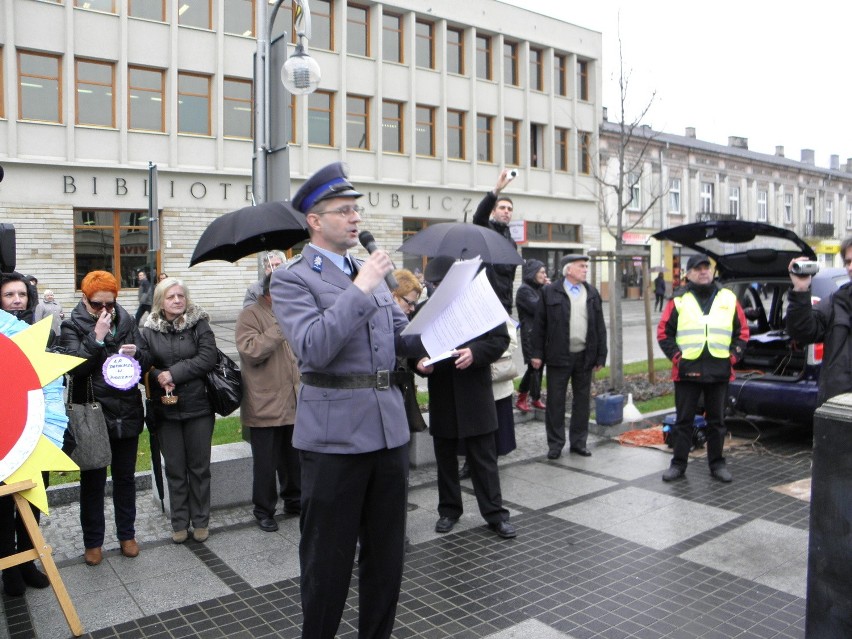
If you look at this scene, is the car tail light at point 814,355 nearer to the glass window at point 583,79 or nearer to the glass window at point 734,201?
the glass window at point 583,79

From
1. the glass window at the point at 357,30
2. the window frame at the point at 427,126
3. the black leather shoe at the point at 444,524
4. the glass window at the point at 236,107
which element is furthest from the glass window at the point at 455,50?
the black leather shoe at the point at 444,524

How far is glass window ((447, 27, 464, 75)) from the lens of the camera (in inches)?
1277

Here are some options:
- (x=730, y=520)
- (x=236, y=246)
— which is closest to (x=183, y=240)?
(x=236, y=246)

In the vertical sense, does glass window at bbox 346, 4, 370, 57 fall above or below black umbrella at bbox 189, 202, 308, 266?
above

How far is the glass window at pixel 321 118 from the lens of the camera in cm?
2859

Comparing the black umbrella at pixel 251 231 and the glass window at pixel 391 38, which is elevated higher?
the glass window at pixel 391 38

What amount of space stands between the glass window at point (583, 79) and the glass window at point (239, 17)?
16693 mm

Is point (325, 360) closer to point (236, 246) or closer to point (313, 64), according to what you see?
point (236, 246)

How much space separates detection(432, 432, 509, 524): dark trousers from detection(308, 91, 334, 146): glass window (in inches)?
954

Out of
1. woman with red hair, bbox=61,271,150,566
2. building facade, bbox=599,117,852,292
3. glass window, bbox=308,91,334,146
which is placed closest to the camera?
woman with red hair, bbox=61,271,150,566

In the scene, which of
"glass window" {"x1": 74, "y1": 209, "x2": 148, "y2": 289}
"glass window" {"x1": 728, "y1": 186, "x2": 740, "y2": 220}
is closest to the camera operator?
"glass window" {"x1": 74, "y1": 209, "x2": 148, "y2": 289}

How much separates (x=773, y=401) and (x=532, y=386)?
282 cm

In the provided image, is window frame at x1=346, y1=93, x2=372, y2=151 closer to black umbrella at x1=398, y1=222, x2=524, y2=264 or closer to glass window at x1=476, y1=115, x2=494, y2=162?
glass window at x1=476, y1=115, x2=494, y2=162

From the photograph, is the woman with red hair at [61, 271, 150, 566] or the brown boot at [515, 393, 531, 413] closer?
the woman with red hair at [61, 271, 150, 566]
